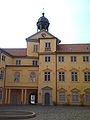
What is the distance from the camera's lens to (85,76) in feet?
148

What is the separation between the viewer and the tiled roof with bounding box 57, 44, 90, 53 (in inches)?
1858

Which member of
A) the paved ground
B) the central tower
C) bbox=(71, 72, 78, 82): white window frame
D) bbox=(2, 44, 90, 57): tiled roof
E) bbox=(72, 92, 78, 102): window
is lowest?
the paved ground

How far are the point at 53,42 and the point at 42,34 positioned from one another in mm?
6192

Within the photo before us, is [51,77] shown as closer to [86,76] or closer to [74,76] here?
[74,76]

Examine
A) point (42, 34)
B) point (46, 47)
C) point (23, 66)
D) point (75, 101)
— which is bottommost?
point (75, 101)

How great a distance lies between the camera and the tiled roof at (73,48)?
155 ft

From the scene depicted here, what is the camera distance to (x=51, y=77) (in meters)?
45.7

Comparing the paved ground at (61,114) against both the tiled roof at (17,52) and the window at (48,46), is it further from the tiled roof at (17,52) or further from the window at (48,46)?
the tiled roof at (17,52)

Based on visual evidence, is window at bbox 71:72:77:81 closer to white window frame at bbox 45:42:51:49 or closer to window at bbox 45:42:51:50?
window at bbox 45:42:51:50

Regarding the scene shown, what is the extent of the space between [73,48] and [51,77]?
26.7 ft

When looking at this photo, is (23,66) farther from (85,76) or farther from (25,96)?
(85,76)

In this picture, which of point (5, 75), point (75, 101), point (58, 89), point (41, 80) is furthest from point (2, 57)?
point (75, 101)

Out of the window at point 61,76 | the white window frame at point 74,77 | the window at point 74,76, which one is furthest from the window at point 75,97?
the window at point 61,76

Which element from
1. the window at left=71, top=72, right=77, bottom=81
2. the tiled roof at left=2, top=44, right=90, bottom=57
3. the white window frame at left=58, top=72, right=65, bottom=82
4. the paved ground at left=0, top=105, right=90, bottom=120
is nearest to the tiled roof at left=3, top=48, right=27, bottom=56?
the tiled roof at left=2, top=44, right=90, bottom=57
